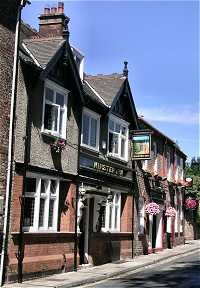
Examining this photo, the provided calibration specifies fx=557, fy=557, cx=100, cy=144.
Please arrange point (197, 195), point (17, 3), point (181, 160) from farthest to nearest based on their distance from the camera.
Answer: point (197, 195)
point (181, 160)
point (17, 3)

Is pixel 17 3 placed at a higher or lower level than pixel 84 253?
higher

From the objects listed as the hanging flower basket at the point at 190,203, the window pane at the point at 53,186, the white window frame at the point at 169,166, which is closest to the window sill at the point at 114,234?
the window pane at the point at 53,186

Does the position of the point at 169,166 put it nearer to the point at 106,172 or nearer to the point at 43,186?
the point at 106,172

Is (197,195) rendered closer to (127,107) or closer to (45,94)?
(127,107)

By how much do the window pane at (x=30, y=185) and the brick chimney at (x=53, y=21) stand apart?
21.3 feet

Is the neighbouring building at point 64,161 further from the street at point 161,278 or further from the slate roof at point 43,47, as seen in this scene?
the street at point 161,278

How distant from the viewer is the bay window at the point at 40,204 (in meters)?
18.1

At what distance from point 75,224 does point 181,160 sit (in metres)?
22.3

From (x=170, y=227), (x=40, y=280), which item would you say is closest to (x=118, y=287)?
(x=40, y=280)

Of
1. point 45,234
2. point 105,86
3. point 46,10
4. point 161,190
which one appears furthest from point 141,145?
point 45,234

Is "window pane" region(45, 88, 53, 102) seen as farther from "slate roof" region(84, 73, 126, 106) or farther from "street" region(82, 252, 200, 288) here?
"street" region(82, 252, 200, 288)

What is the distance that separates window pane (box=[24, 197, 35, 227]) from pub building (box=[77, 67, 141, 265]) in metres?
3.23

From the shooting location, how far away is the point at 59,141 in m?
19.4

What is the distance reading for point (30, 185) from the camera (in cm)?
1830
